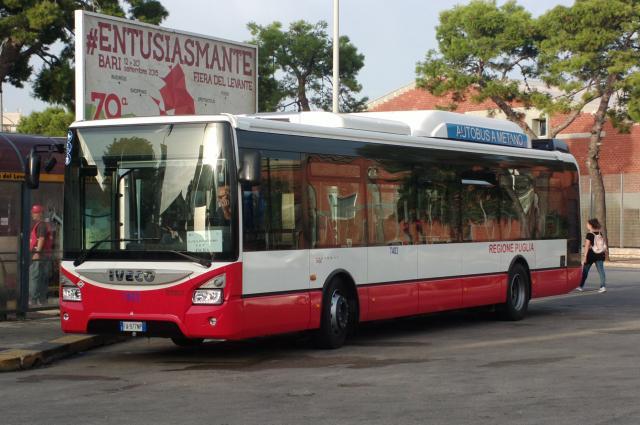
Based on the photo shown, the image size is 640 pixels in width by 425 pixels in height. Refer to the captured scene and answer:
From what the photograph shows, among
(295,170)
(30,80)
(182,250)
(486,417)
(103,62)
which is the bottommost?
(486,417)

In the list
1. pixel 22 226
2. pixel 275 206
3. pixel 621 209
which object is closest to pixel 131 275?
pixel 275 206

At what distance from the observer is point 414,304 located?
52.5 ft

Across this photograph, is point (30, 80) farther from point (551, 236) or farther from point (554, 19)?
point (551, 236)

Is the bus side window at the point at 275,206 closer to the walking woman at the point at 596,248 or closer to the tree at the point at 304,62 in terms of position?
the walking woman at the point at 596,248

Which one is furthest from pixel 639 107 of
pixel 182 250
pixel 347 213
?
pixel 182 250

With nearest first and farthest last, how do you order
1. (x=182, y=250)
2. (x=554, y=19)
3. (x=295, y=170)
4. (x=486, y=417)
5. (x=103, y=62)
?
(x=486, y=417) < (x=182, y=250) < (x=295, y=170) < (x=103, y=62) < (x=554, y=19)

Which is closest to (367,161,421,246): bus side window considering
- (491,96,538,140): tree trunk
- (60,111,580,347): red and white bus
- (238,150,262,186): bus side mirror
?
(60,111,580,347): red and white bus

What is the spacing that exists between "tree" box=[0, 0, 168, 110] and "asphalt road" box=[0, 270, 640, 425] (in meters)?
23.4

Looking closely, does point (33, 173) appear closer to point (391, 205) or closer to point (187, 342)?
point (187, 342)

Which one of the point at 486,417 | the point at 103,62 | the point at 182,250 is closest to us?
the point at 486,417

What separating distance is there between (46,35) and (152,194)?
1056 inches

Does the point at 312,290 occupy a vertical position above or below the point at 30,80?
below

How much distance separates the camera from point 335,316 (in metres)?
14.4

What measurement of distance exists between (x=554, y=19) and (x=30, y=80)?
732 inches
